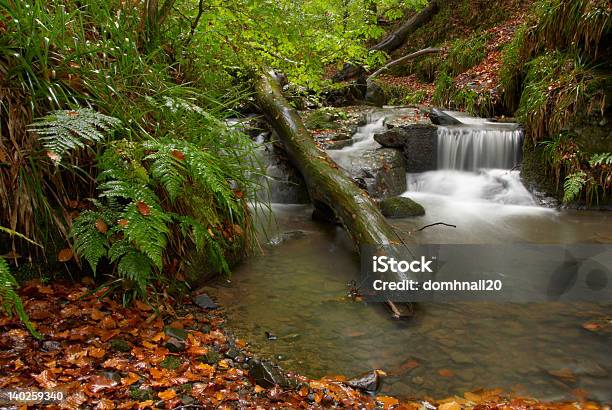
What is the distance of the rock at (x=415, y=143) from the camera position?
820 cm

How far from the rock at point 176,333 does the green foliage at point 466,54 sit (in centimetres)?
1201

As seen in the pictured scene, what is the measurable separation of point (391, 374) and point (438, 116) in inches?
280

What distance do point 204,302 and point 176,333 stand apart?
25.5 inches

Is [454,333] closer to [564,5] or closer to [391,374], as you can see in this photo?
[391,374]

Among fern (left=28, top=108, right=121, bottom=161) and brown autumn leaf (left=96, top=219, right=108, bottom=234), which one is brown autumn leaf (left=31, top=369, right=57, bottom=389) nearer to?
brown autumn leaf (left=96, top=219, right=108, bottom=234)

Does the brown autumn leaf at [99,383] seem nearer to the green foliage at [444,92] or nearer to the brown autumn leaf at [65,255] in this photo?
the brown autumn leaf at [65,255]

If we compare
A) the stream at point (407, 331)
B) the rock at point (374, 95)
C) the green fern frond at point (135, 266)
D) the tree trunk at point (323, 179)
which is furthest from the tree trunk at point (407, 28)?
the green fern frond at point (135, 266)

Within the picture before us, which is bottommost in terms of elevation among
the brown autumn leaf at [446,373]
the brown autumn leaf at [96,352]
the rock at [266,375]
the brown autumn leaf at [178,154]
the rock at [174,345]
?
the brown autumn leaf at [446,373]

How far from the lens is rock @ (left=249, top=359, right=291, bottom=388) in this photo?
7.85 feet

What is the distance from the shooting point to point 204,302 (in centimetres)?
331

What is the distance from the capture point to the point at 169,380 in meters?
2.19

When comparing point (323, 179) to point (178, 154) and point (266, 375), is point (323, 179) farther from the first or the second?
point (266, 375)

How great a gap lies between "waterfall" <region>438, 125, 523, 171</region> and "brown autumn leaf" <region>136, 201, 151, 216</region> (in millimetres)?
6674

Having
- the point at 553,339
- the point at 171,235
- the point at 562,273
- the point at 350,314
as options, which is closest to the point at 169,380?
the point at 171,235
